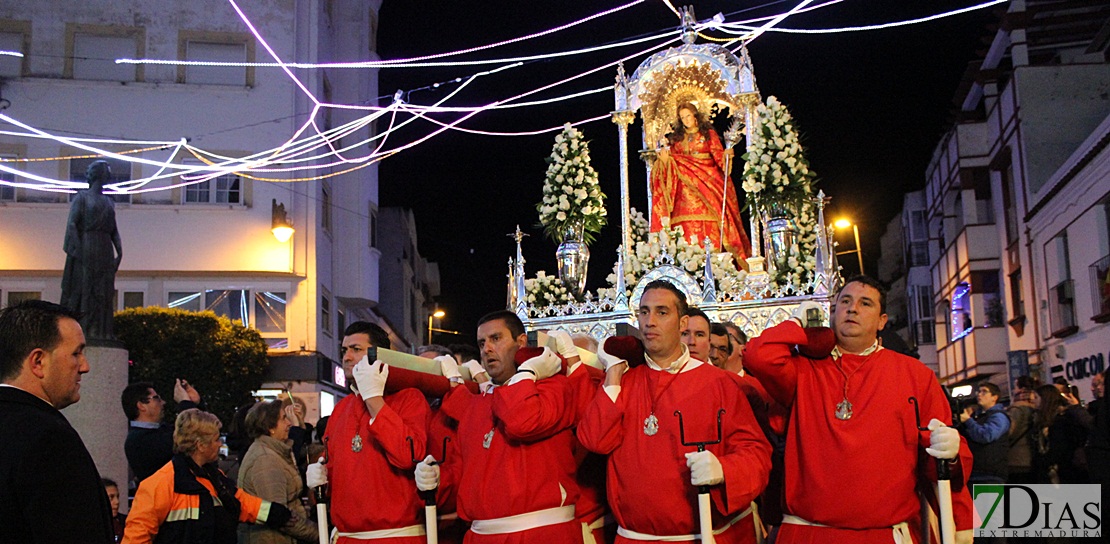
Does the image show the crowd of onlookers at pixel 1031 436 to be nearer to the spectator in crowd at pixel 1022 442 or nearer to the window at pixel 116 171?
the spectator in crowd at pixel 1022 442

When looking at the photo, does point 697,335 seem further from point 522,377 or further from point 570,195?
point 570,195

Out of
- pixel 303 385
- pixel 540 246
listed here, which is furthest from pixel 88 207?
pixel 540 246

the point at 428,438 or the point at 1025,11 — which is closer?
the point at 428,438

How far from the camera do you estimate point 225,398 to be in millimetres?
22828

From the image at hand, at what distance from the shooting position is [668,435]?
4.92 metres

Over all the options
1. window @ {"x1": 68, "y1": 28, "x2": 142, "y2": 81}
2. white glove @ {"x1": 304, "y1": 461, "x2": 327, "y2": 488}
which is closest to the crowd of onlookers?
white glove @ {"x1": 304, "y1": 461, "x2": 327, "y2": 488}

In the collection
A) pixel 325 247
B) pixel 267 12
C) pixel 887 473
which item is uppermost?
pixel 267 12

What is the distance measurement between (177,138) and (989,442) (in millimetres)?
21186

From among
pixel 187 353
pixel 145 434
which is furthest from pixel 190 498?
pixel 187 353

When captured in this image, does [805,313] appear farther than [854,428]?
Yes

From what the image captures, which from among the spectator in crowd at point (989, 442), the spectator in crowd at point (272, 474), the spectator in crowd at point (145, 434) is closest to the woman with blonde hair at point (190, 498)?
the spectator in crowd at point (272, 474)

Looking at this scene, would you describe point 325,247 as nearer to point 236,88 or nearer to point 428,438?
point 236,88

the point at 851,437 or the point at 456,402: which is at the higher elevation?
the point at 456,402

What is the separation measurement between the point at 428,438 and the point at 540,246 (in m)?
28.0
